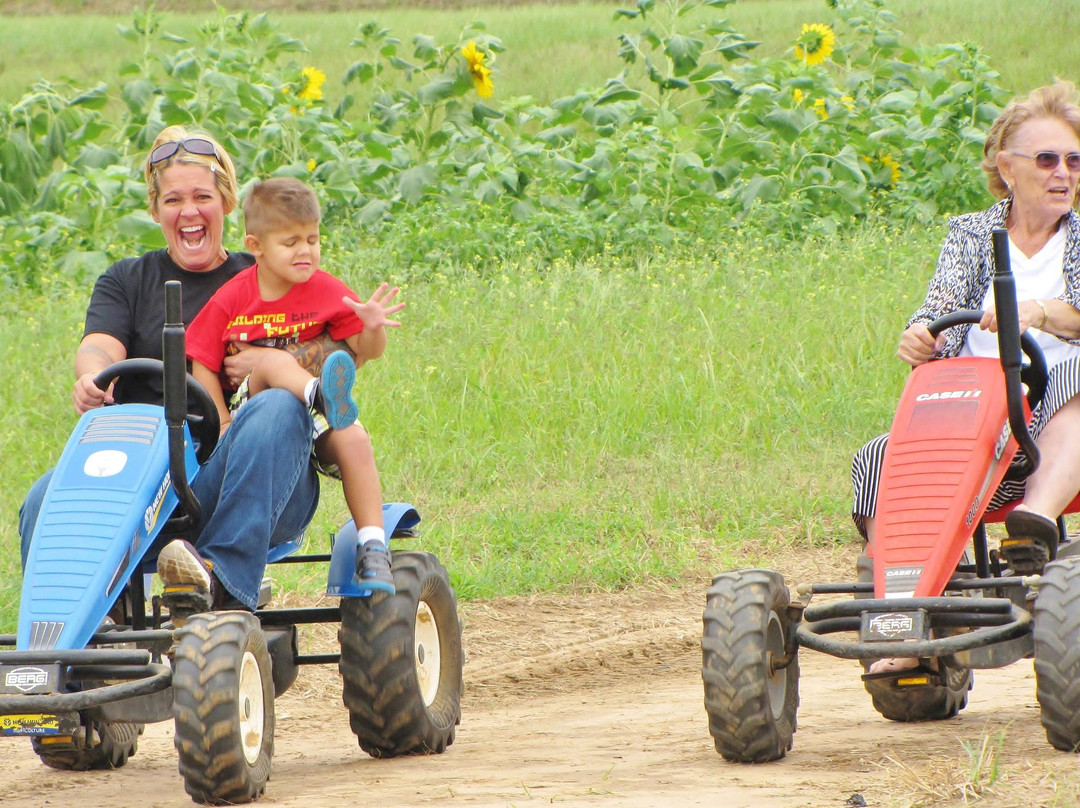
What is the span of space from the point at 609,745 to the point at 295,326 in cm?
149

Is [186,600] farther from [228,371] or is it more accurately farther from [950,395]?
[950,395]

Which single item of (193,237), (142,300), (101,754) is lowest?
(101,754)

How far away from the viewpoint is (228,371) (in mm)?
4473

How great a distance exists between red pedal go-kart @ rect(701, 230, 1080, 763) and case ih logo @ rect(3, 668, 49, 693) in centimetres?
159

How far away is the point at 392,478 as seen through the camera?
299 inches

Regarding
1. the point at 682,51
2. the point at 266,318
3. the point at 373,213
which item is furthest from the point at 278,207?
the point at 682,51

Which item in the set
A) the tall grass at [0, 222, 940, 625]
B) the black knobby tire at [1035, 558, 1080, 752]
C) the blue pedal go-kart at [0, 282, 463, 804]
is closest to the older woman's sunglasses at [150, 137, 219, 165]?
the blue pedal go-kart at [0, 282, 463, 804]

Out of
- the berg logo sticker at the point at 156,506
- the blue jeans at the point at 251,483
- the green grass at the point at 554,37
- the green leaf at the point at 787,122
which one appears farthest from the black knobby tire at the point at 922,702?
the green grass at the point at 554,37

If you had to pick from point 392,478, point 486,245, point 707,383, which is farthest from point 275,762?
point 486,245

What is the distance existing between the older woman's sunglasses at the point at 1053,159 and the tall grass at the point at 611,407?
262 cm

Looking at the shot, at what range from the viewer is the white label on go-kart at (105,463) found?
4.07 m

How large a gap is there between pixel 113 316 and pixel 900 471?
2345 mm

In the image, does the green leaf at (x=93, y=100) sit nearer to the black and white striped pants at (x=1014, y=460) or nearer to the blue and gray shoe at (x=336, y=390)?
the blue and gray shoe at (x=336, y=390)

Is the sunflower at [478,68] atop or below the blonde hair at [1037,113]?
atop
